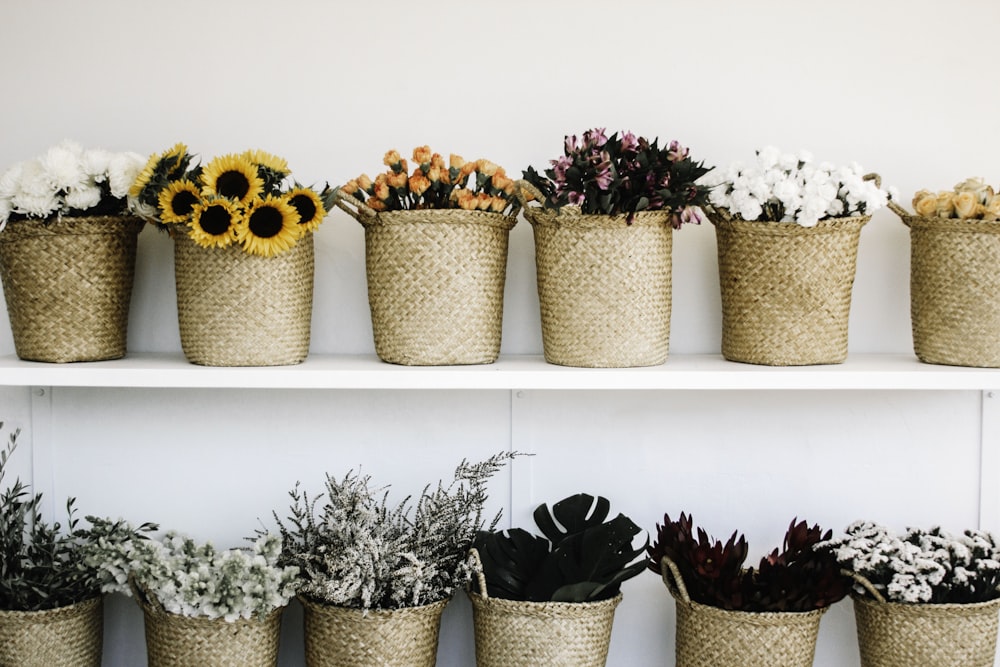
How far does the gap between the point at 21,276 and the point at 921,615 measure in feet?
Answer: 4.38

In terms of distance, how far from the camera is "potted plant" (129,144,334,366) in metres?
1.19

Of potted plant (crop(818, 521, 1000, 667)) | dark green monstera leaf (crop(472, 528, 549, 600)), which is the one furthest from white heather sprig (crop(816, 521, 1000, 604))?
dark green monstera leaf (crop(472, 528, 549, 600))

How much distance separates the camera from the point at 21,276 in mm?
1273

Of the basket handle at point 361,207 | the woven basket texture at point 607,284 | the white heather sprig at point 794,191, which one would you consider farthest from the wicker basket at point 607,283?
the basket handle at point 361,207

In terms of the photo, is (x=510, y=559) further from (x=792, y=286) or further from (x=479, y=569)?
(x=792, y=286)

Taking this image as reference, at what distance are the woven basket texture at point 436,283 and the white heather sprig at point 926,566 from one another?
0.60 m

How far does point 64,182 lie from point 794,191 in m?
0.99

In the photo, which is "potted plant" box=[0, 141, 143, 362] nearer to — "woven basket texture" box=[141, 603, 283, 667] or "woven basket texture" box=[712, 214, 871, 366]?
"woven basket texture" box=[141, 603, 283, 667]

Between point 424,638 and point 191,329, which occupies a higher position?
point 191,329

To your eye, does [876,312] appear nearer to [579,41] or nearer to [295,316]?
[579,41]

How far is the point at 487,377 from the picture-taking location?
3.98 ft

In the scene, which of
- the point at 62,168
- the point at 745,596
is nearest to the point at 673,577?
the point at 745,596

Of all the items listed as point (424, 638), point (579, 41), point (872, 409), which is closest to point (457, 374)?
point (424, 638)

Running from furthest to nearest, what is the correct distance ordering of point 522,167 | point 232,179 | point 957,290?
point 522,167
point 957,290
point 232,179
